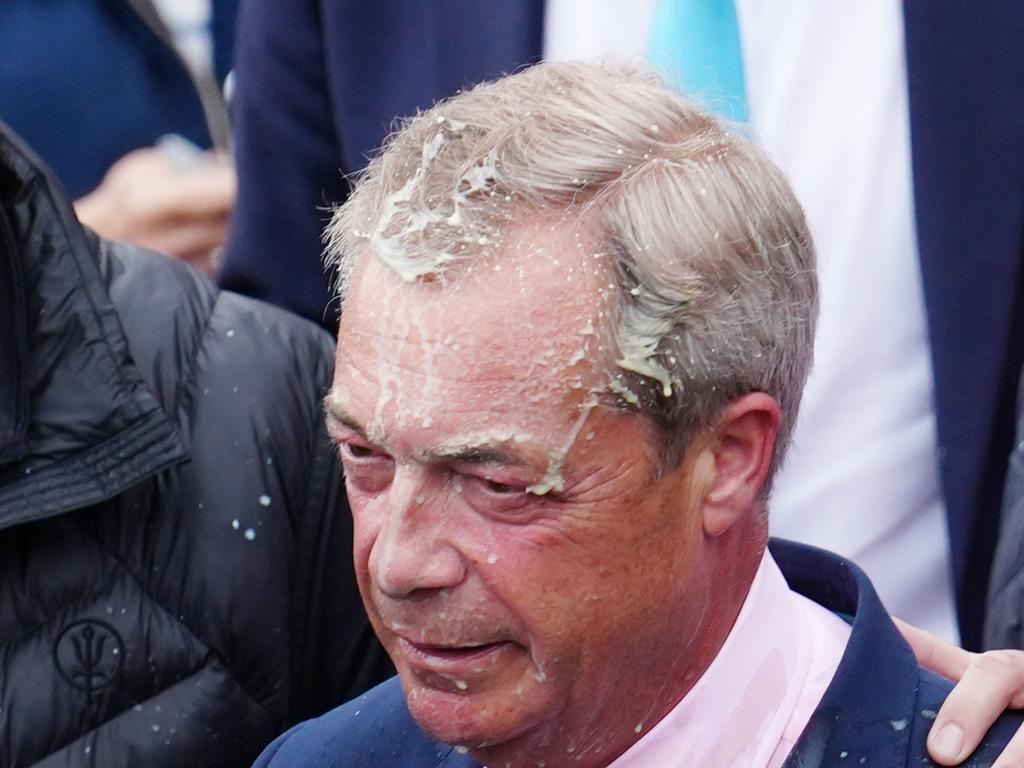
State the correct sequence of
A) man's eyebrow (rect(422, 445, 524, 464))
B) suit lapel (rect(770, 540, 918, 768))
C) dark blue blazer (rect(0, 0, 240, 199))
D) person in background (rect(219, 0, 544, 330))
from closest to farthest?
man's eyebrow (rect(422, 445, 524, 464))
suit lapel (rect(770, 540, 918, 768))
person in background (rect(219, 0, 544, 330))
dark blue blazer (rect(0, 0, 240, 199))

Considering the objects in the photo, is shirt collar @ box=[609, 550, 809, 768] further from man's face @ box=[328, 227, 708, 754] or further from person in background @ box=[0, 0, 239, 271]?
→ person in background @ box=[0, 0, 239, 271]

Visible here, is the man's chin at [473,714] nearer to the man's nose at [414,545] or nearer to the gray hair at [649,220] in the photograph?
the man's nose at [414,545]

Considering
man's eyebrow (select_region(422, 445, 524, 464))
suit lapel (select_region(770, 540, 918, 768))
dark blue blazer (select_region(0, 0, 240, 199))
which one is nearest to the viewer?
man's eyebrow (select_region(422, 445, 524, 464))

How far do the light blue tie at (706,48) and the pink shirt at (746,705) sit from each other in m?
0.86

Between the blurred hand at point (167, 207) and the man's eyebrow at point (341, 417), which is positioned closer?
the man's eyebrow at point (341, 417)

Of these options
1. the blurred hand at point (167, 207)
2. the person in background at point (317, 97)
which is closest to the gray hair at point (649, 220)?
the person in background at point (317, 97)

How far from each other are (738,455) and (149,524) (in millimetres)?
950

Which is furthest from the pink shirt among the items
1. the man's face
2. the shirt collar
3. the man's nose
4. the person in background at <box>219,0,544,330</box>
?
the person in background at <box>219,0,544,330</box>

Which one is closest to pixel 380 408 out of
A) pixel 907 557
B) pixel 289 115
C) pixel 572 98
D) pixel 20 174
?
pixel 572 98

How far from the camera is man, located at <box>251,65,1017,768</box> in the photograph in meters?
1.84

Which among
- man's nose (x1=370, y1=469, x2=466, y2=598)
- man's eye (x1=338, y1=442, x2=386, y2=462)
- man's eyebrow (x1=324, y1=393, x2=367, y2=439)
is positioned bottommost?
man's nose (x1=370, y1=469, x2=466, y2=598)

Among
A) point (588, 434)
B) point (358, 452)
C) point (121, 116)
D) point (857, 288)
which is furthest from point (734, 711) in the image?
point (121, 116)

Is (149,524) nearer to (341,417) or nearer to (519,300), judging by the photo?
(341,417)

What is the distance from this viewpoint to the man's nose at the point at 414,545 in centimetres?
184
